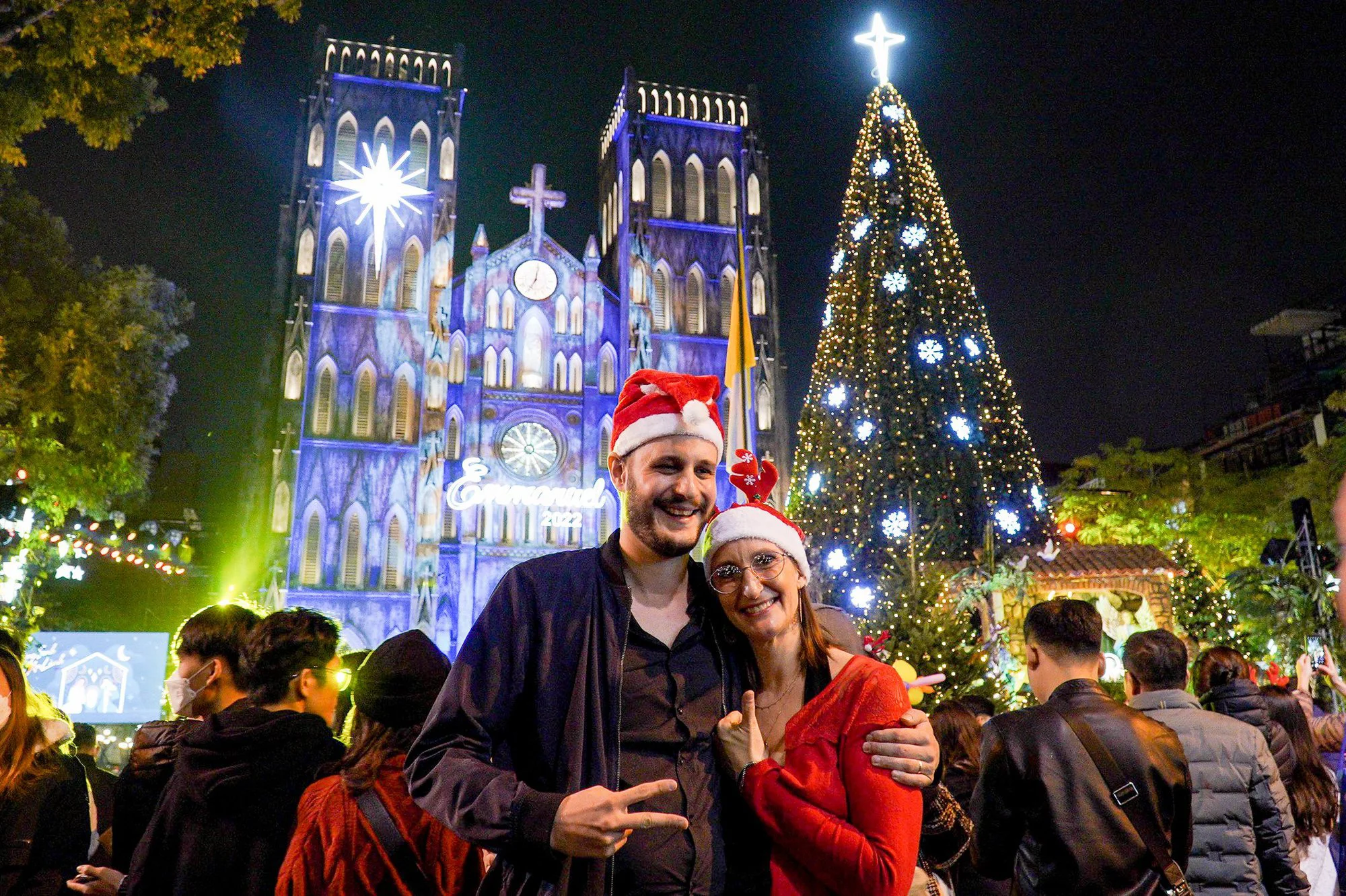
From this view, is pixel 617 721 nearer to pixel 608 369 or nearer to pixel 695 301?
pixel 608 369

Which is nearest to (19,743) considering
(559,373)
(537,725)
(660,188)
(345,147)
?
(537,725)

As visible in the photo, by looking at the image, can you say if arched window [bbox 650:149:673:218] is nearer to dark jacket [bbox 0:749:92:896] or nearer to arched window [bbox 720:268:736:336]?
arched window [bbox 720:268:736:336]

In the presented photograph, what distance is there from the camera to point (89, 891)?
3.50 meters

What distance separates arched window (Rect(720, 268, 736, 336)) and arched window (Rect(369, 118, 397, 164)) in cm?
1207

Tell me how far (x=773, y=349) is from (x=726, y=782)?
3322 centimetres

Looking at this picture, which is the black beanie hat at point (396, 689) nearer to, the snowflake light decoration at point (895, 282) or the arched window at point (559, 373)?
the snowflake light decoration at point (895, 282)

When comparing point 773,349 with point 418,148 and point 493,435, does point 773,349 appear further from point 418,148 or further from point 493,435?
point 418,148

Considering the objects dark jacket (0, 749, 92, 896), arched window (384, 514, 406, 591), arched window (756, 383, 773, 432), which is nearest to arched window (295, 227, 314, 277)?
arched window (384, 514, 406, 591)

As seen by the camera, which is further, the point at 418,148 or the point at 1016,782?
the point at 418,148

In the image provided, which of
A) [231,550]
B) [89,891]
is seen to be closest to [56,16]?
[89,891]

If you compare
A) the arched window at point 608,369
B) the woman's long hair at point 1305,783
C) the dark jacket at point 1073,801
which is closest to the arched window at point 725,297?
the arched window at point 608,369

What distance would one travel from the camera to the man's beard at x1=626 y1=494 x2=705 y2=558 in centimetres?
248

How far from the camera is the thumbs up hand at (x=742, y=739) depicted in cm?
227

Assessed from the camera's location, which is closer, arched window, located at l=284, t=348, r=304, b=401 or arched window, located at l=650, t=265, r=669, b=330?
arched window, located at l=284, t=348, r=304, b=401
